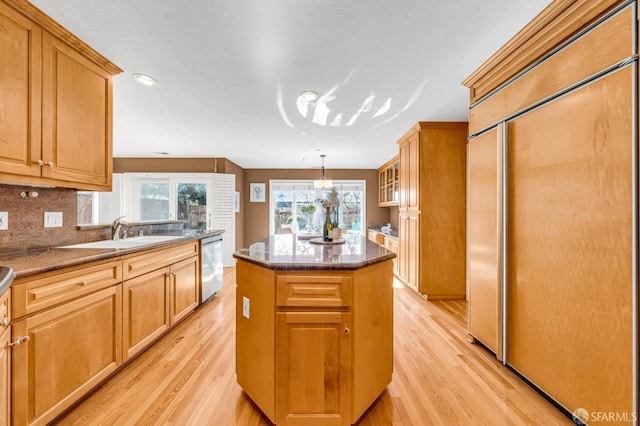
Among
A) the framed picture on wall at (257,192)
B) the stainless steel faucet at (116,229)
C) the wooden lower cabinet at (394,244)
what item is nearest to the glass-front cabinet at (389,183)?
the wooden lower cabinet at (394,244)

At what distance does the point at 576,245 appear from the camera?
55.9 inches

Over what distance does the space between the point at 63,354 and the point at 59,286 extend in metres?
0.39

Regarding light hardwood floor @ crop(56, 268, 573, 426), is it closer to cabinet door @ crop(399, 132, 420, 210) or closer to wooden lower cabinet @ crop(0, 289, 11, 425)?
wooden lower cabinet @ crop(0, 289, 11, 425)

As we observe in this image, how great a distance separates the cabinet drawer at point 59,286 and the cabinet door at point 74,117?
2.23ft

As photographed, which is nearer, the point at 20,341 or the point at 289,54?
the point at 20,341

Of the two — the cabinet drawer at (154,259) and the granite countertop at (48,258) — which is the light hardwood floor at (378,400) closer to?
the cabinet drawer at (154,259)

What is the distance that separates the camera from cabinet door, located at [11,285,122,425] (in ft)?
4.15

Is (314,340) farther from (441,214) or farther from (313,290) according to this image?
(441,214)

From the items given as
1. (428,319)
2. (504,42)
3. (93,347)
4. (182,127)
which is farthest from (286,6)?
(428,319)

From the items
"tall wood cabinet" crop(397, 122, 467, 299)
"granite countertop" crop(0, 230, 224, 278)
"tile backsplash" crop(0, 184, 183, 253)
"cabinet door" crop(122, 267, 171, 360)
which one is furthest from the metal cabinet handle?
"tall wood cabinet" crop(397, 122, 467, 299)

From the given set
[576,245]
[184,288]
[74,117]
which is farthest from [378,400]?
[74,117]

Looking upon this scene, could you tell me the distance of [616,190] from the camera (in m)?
1.23

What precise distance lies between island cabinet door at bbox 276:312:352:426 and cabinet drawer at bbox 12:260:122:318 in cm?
119

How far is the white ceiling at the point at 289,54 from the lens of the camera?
153 cm
